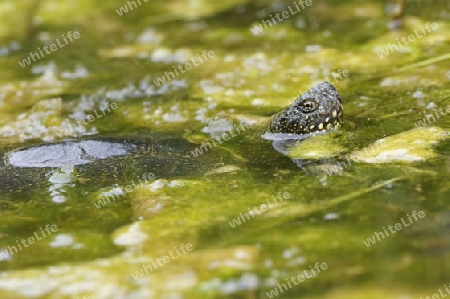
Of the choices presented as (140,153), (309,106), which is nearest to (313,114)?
(309,106)

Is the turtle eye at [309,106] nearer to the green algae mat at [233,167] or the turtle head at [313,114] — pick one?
the turtle head at [313,114]

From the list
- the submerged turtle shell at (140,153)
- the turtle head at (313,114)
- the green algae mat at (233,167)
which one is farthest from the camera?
the turtle head at (313,114)

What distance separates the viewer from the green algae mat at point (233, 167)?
9.53 ft

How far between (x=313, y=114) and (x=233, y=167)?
34.9 inches

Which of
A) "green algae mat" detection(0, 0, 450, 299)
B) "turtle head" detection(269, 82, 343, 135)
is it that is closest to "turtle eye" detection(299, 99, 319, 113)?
"turtle head" detection(269, 82, 343, 135)

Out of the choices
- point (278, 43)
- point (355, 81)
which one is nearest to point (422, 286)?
point (355, 81)

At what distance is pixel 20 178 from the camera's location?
→ 4.23m

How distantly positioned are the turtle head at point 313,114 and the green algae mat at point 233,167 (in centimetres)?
12

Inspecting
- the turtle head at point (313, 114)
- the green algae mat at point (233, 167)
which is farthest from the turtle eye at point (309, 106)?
the green algae mat at point (233, 167)

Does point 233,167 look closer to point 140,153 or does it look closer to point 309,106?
point 140,153

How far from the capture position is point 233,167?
4.22 metres

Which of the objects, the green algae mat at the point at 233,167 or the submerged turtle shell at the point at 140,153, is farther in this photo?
the submerged turtle shell at the point at 140,153

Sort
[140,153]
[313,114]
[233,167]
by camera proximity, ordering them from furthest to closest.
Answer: [313,114]
[140,153]
[233,167]

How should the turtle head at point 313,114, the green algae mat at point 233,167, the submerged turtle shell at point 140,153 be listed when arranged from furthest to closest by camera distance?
the turtle head at point 313,114, the submerged turtle shell at point 140,153, the green algae mat at point 233,167
